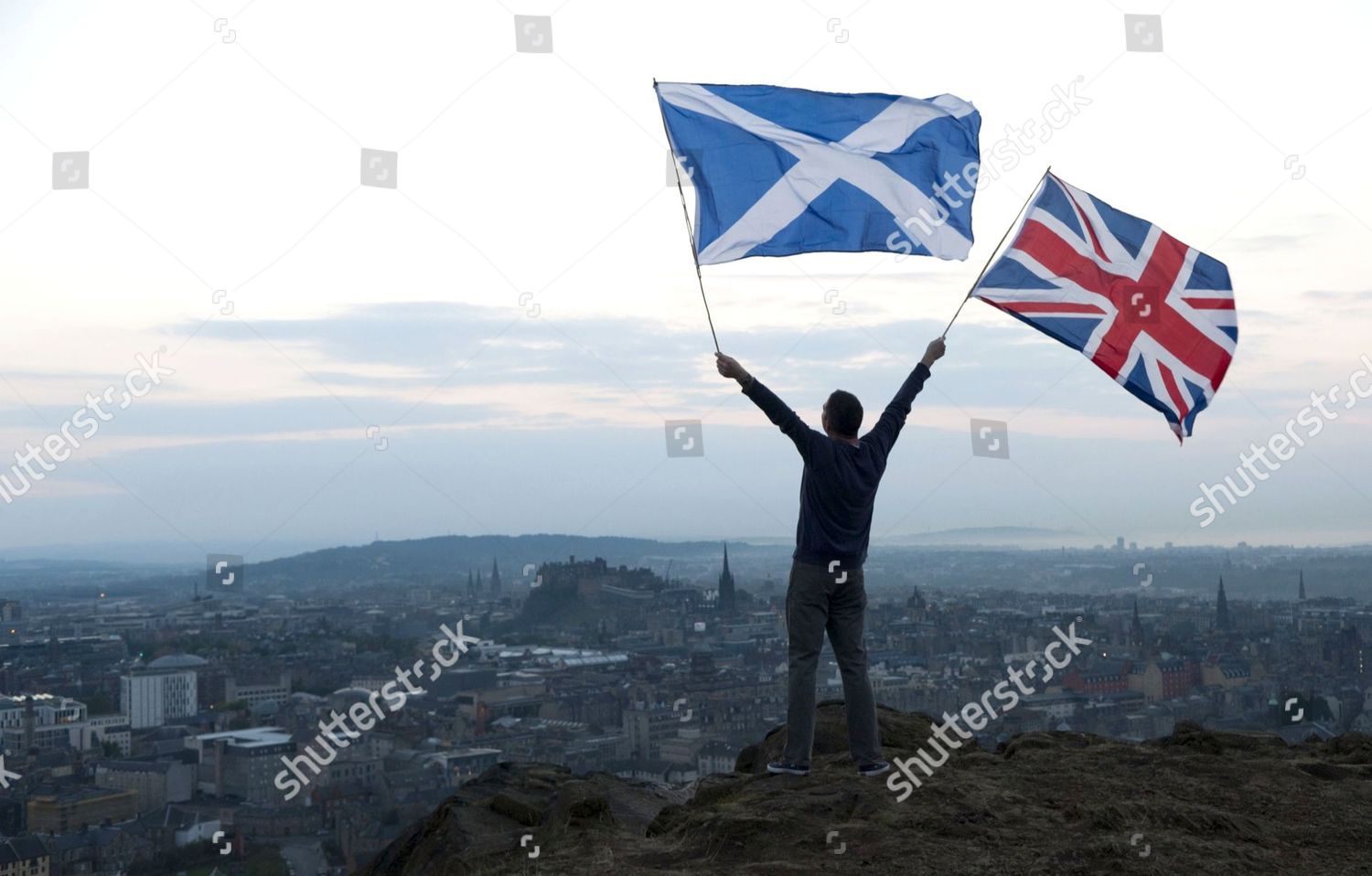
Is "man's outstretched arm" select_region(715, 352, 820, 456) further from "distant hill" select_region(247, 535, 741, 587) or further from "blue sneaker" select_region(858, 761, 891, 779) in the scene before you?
"distant hill" select_region(247, 535, 741, 587)

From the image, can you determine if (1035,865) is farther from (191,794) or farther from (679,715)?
(191,794)

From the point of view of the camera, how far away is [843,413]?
282 inches

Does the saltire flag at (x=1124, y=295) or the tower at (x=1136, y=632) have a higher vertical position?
the saltire flag at (x=1124, y=295)

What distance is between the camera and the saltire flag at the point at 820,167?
8844 millimetres

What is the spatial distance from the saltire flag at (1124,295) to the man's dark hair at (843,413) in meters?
2.65

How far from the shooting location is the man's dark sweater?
6828mm

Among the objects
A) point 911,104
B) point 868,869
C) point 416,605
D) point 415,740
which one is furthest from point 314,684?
point 868,869

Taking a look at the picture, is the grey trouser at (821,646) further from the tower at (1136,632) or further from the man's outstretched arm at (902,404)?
the tower at (1136,632)

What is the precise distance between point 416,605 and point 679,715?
568 inches

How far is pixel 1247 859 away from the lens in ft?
18.3

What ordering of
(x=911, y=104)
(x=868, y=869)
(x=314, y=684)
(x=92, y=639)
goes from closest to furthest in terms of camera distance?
1. (x=868, y=869)
2. (x=911, y=104)
3. (x=314, y=684)
4. (x=92, y=639)

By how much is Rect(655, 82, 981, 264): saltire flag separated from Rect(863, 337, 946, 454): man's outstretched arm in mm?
1698

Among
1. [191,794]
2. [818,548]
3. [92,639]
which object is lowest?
[191,794]

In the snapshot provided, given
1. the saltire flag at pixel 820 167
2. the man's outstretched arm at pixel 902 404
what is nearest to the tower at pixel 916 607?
the saltire flag at pixel 820 167
